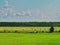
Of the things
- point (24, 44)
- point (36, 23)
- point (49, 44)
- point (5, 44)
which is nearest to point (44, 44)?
point (49, 44)

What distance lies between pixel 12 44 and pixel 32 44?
160 centimetres

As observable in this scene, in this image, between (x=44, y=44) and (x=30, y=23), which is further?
(x=30, y=23)

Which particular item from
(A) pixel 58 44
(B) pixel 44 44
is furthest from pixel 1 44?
(A) pixel 58 44

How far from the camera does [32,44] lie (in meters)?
17.2

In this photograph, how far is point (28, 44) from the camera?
56.6 ft

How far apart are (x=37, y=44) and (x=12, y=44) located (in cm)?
198

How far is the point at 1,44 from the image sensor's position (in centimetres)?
1695

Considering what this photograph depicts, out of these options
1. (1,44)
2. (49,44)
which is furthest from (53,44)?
(1,44)

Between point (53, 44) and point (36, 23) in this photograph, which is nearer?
point (53, 44)

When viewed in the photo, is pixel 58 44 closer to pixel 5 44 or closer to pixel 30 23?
pixel 5 44

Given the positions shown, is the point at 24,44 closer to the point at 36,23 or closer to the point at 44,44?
the point at 44,44

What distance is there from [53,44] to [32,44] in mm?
1694

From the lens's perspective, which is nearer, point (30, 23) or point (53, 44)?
point (53, 44)

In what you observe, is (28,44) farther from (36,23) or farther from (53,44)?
(36,23)
